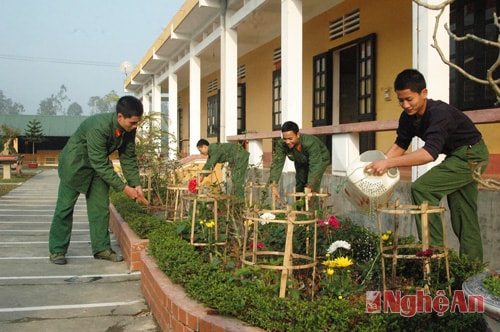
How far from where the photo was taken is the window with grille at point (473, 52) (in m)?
6.42

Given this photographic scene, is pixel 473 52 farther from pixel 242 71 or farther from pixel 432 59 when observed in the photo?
pixel 242 71

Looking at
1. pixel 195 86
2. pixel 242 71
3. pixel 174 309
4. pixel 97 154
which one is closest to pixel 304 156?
pixel 97 154

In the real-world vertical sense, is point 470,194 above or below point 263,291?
above

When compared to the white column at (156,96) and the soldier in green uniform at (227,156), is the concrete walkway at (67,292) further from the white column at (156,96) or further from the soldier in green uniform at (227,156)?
the white column at (156,96)

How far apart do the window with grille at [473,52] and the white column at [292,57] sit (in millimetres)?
2264

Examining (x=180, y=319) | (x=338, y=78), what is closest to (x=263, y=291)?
(x=180, y=319)

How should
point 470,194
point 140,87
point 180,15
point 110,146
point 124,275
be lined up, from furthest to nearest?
1. point 140,87
2. point 180,15
3. point 110,146
4. point 124,275
5. point 470,194

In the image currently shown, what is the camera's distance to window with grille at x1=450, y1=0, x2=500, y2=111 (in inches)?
253

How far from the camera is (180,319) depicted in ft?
10.1

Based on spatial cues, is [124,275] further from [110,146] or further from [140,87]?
[140,87]

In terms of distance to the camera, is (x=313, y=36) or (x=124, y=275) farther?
(x=313, y=36)

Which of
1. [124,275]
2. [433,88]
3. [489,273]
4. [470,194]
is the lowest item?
[124,275]

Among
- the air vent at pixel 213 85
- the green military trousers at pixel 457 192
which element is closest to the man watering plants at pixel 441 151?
the green military trousers at pixel 457 192

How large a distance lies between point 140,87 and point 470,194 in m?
24.3
